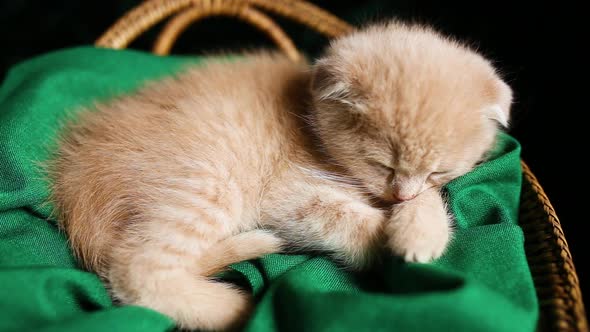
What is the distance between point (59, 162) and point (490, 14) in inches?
69.5

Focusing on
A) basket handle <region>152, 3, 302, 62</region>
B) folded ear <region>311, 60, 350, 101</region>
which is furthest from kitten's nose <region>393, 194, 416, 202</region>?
basket handle <region>152, 3, 302, 62</region>

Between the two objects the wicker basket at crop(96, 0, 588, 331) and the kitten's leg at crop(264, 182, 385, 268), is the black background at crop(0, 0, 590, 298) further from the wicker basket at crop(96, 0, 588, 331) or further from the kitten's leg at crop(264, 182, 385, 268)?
the kitten's leg at crop(264, 182, 385, 268)

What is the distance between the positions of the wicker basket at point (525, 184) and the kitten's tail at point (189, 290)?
773 millimetres

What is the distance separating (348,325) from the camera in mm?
1014

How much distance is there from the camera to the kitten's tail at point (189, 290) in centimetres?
123

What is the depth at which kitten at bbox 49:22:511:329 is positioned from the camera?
4.14 ft

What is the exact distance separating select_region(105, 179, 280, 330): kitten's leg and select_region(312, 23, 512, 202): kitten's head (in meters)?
0.37

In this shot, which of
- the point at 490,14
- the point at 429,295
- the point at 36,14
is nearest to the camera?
the point at 429,295

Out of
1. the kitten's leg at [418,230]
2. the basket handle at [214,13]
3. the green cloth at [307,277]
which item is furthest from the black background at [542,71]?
the kitten's leg at [418,230]

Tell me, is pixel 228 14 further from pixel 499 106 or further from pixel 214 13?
pixel 499 106

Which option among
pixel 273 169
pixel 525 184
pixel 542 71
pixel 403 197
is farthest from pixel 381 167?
pixel 542 71

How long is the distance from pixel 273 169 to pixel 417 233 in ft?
1.61

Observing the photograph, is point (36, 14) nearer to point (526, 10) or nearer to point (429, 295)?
point (526, 10)

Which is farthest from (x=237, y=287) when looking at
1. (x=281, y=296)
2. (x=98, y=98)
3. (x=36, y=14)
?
(x=36, y=14)
